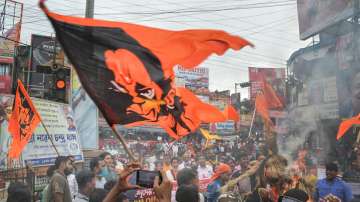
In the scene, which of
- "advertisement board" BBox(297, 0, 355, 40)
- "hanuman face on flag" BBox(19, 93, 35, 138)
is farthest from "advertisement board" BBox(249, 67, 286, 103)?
"hanuman face on flag" BBox(19, 93, 35, 138)

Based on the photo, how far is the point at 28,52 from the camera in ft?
42.5

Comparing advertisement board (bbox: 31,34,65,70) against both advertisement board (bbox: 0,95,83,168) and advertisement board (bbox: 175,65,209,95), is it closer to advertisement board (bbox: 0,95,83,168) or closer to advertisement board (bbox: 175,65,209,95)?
advertisement board (bbox: 0,95,83,168)

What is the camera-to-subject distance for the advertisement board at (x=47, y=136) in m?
8.30

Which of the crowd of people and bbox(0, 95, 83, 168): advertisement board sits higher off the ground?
bbox(0, 95, 83, 168): advertisement board

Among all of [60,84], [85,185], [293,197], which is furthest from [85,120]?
[293,197]

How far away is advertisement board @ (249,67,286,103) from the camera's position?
2533cm

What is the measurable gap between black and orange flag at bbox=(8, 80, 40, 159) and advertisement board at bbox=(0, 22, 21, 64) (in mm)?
15932

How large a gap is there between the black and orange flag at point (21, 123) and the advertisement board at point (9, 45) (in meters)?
15.9

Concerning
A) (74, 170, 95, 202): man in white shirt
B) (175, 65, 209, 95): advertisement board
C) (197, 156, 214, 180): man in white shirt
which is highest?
(175, 65, 209, 95): advertisement board

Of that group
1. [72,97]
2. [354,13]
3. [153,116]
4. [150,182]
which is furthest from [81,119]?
[354,13]

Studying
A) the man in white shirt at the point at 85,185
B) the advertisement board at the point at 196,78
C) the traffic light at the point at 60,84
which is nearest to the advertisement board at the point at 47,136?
the traffic light at the point at 60,84

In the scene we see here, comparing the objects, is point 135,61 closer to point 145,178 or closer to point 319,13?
point 145,178

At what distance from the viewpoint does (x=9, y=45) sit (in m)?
22.3

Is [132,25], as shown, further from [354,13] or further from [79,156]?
[354,13]
